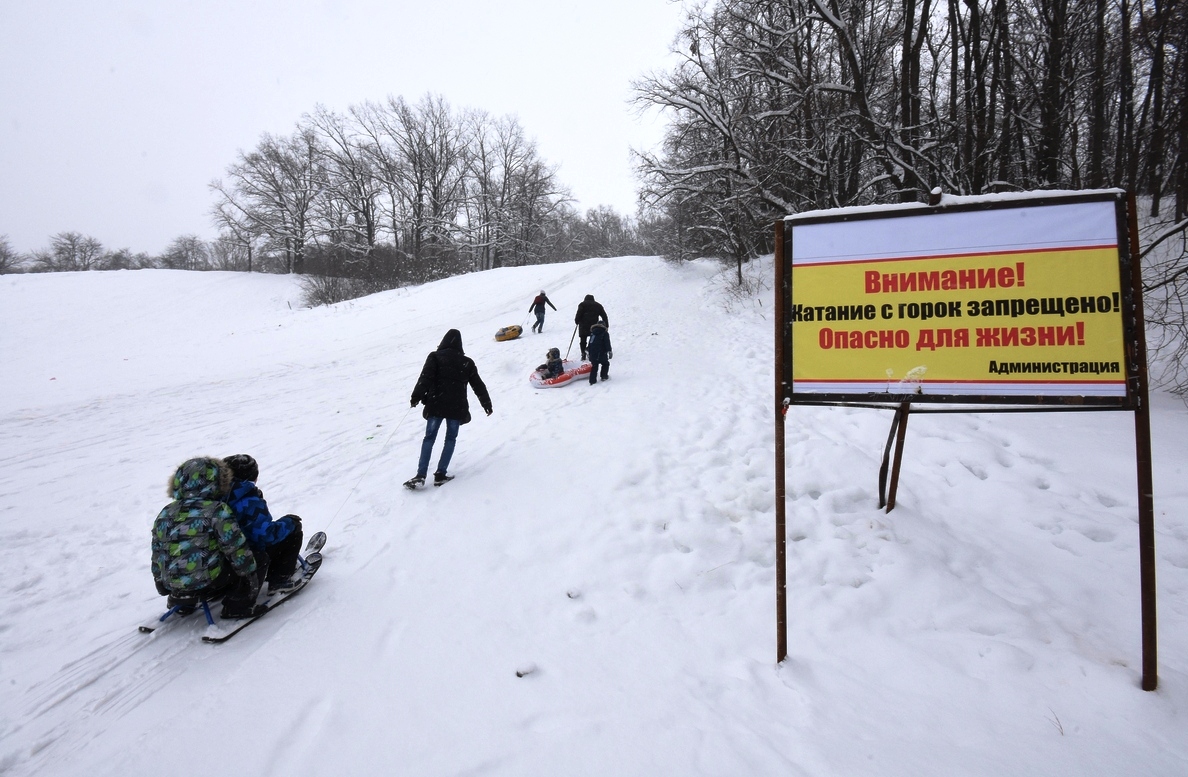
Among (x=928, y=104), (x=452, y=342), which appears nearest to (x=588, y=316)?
(x=452, y=342)

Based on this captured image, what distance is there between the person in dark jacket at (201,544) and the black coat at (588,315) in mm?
7646

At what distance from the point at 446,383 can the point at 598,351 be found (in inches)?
175

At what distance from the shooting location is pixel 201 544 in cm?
332

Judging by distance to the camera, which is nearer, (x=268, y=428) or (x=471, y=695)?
(x=471, y=695)

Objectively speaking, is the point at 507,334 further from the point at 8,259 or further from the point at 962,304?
the point at 8,259

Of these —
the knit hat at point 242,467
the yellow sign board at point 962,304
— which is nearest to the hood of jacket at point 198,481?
the knit hat at point 242,467

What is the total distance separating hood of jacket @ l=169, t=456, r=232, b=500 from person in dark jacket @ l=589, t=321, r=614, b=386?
698cm

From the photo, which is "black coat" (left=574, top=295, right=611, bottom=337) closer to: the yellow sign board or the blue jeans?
the blue jeans

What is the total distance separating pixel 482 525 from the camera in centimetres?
482

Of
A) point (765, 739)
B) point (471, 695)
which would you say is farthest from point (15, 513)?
point (765, 739)

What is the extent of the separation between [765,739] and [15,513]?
808cm

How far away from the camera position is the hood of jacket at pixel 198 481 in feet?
11.0

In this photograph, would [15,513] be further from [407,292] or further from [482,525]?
[407,292]

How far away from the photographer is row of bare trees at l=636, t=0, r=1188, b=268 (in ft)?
27.4
